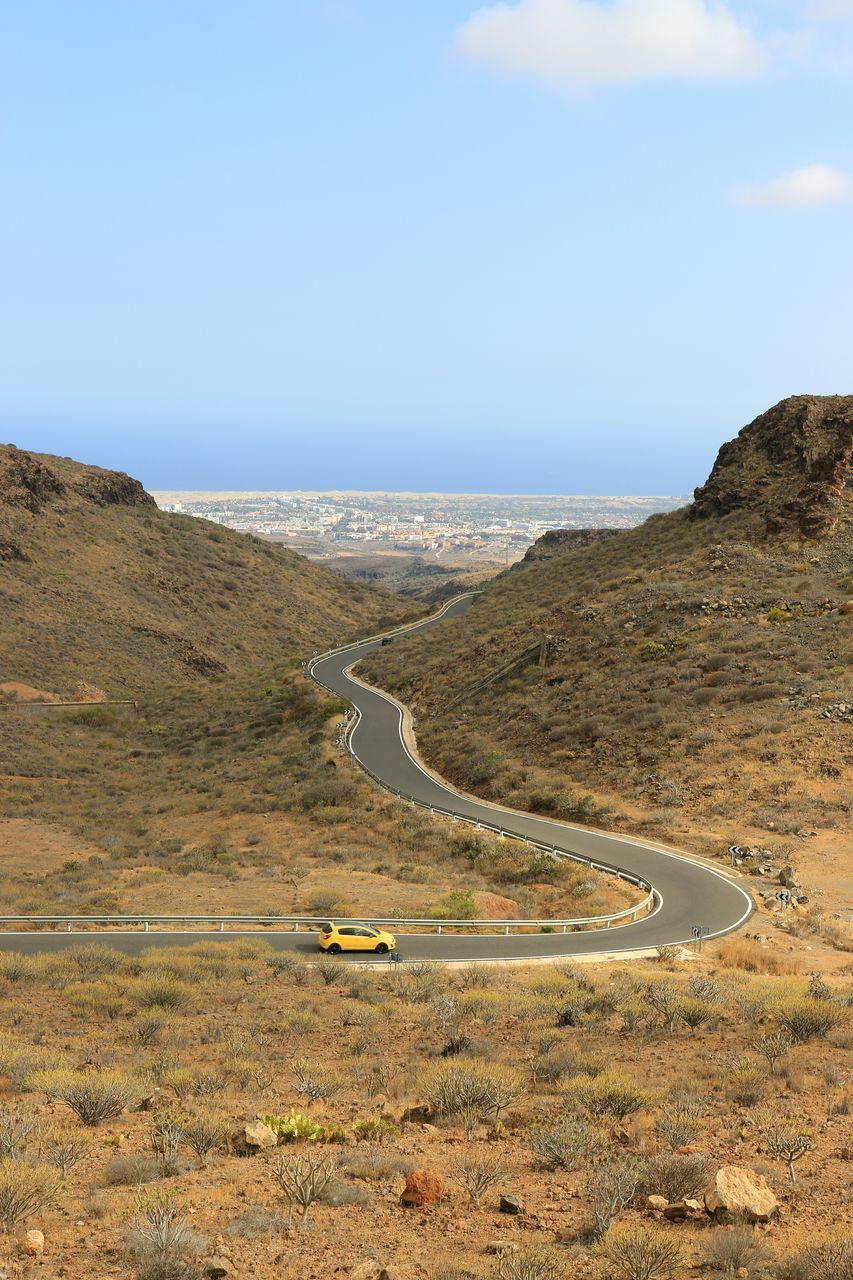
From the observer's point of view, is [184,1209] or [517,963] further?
[517,963]

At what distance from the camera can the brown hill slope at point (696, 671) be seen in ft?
108

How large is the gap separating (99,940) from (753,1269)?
56.0ft

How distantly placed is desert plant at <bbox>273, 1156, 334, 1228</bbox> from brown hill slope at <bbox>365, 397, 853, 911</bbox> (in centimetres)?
2153

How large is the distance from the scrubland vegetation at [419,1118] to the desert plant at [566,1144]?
1.4 inches

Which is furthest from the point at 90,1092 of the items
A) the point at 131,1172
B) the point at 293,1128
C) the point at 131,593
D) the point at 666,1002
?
the point at 131,593

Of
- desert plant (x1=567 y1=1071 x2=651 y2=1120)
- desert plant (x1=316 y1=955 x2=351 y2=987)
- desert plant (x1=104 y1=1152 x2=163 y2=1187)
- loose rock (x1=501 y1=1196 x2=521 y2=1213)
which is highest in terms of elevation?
loose rock (x1=501 y1=1196 x2=521 y2=1213)

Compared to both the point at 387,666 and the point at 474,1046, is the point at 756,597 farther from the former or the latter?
the point at 474,1046

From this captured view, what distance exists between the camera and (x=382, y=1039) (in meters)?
15.2

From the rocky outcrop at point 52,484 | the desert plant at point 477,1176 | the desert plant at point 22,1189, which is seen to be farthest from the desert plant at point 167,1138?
the rocky outcrop at point 52,484

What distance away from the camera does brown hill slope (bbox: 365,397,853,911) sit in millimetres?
32875

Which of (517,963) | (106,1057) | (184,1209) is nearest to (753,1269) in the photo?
(184,1209)

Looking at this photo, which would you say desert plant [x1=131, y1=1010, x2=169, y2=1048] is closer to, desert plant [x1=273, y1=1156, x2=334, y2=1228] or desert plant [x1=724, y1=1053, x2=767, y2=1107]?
desert plant [x1=273, y1=1156, x2=334, y2=1228]

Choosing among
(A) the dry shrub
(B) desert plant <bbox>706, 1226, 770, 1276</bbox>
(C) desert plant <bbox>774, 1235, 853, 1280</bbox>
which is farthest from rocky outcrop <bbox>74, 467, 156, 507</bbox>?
(C) desert plant <bbox>774, 1235, 853, 1280</bbox>

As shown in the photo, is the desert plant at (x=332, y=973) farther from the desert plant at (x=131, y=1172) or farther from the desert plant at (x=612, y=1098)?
the desert plant at (x=131, y=1172)
